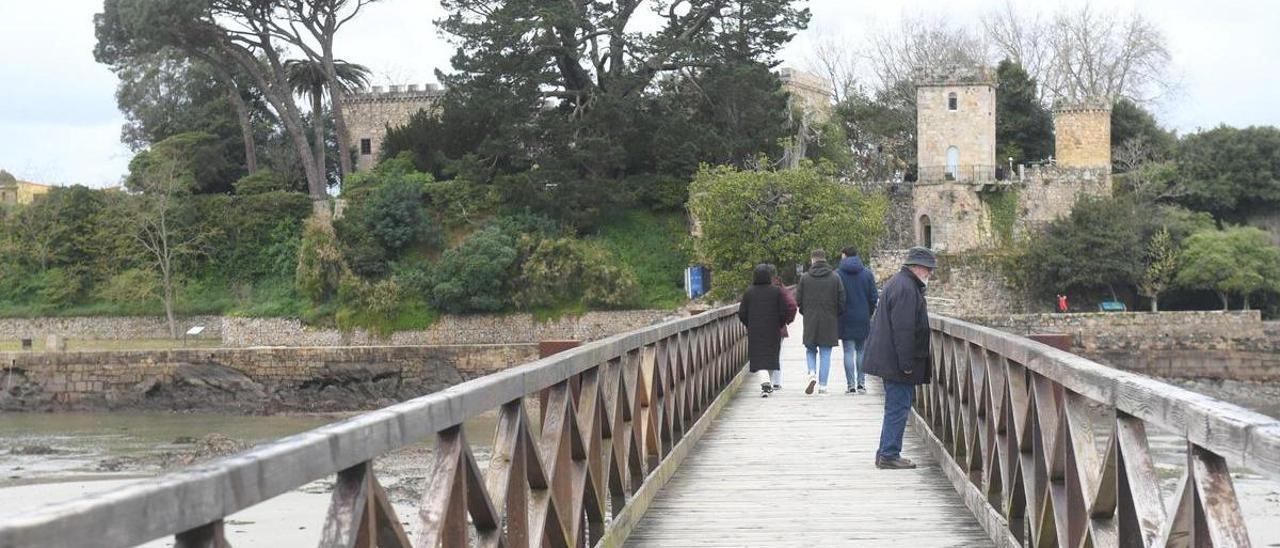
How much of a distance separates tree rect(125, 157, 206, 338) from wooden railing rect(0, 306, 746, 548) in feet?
149

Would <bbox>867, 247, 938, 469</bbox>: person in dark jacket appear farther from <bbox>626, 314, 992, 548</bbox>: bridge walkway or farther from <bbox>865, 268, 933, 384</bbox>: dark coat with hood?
<bbox>626, 314, 992, 548</bbox>: bridge walkway

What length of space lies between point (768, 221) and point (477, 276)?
903 centimetres

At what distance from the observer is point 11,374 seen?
3894 cm

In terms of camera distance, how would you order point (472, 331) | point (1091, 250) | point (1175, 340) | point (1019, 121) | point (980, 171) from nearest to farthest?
point (1175, 340) → point (472, 331) → point (1091, 250) → point (980, 171) → point (1019, 121)

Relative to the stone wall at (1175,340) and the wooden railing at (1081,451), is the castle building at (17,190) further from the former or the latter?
the wooden railing at (1081,451)

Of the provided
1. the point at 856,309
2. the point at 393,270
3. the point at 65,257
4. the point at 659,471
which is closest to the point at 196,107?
the point at 65,257

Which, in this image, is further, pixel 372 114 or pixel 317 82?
pixel 372 114

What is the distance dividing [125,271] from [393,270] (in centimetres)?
949

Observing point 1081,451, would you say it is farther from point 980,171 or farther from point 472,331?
point 980,171

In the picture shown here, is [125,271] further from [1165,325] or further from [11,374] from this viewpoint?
[1165,325]

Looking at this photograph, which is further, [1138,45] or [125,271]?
[1138,45]

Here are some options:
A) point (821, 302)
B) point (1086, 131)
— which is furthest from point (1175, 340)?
point (821, 302)

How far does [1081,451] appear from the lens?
5.09 m

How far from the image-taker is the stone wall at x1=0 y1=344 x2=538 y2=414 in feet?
126
